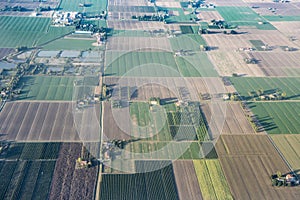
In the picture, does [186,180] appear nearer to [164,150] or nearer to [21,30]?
[164,150]

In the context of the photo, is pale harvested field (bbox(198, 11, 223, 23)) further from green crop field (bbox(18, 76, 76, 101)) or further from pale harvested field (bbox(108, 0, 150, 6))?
green crop field (bbox(18, 76, 76, 101))

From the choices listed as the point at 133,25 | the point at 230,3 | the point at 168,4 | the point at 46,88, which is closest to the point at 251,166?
the point at 46,88

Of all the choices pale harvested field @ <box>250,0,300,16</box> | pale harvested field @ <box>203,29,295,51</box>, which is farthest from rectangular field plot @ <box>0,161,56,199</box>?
pale harvested field @ <box>250,0,300,16</box>

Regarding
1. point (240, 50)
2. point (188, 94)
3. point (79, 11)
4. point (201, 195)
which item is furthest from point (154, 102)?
point (79, 11)

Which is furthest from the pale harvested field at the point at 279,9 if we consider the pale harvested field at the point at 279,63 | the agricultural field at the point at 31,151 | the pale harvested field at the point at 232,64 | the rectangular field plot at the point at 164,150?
the agricultural field at the point at 31,151

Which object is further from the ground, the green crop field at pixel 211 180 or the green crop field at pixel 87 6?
the green crop field at pixel 87 6

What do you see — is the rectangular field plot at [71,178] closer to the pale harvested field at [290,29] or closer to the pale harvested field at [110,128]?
the pale harvested field at [110,128]

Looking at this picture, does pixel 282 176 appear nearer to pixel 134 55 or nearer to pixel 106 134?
pixel 106 134
